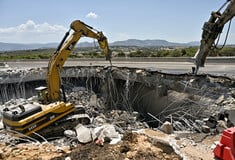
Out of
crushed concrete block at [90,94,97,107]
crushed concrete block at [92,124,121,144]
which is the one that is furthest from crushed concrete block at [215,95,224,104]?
crushed concrete block at [90,94,97,107]

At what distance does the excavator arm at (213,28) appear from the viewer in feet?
23.1

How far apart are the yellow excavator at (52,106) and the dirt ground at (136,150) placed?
1068mm

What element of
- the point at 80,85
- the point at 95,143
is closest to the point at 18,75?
the point at 80,85

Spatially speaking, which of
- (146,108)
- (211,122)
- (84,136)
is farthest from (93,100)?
(211,122)

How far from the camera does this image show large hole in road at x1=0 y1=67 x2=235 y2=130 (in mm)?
9555

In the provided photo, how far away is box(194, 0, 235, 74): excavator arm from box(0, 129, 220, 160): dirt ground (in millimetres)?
2437

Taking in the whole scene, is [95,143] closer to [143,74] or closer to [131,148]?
[131,148]

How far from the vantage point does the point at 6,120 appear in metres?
8.67

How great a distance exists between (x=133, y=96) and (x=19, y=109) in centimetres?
704

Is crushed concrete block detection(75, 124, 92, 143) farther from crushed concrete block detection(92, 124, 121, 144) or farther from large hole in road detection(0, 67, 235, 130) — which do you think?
large hole in road detection(0, 67, 235, 130)

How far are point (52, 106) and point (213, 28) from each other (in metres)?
5.65

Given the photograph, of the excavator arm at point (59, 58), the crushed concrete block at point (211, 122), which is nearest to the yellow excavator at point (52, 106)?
the excavator arm at point (59, 58)

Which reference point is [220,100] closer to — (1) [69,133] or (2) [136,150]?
(2) [136,150]

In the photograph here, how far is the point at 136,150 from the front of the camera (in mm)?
6211
